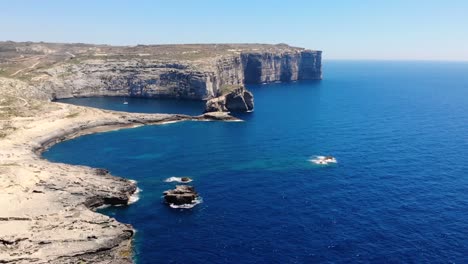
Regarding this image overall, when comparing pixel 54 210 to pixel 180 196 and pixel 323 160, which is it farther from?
pixel 323 160

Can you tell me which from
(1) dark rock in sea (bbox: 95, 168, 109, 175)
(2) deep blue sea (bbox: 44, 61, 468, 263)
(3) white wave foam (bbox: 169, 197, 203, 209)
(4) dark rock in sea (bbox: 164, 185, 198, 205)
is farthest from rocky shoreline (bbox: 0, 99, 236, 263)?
(3) white wave foam (bbox: 169, 197, 203, 209)

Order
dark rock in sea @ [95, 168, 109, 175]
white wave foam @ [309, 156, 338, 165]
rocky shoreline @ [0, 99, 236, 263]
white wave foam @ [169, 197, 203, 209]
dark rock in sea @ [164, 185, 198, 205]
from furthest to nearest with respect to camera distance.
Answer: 1. white wave foam @ [309, 156, 338, 165]
2. dark rock in sea @ [95, 168, 109, 175]
3. dark rock in sea @ [164, 185, 198, 205]
4. white wave foam @ [169, 197, 203, 209]
5. rocky shoreline @ [0, 99, 236, 263]

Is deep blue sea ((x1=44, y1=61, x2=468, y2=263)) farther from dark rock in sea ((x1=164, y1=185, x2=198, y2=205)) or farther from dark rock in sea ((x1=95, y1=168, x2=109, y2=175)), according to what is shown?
dark rock in sea ((x1=95, y1=168, x2=109, y2=175))

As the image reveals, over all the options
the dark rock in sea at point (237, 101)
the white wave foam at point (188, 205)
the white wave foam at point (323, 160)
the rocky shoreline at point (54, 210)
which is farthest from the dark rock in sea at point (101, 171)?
the dark rock in sea at point (237, 101)

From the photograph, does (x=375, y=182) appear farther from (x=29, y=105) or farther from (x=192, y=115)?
(x=29, y=105)

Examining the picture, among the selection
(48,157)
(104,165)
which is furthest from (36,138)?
(104,165)

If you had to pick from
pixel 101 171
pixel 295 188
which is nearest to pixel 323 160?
pixel 295 188
